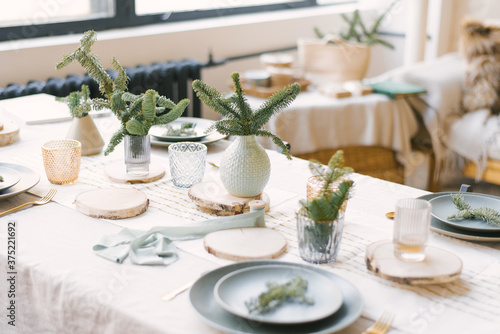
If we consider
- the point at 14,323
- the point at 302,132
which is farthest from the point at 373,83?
the point at 14,323

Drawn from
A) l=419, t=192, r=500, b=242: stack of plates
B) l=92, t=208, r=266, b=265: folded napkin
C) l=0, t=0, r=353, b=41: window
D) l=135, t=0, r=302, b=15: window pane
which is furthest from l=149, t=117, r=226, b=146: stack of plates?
l=135, t=0, r=302, b=15: window pane

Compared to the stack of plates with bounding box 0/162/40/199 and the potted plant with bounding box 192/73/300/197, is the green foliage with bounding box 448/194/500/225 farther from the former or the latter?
the stack of plates with bounding box 0/162/40/199

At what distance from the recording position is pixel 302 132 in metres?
2.78

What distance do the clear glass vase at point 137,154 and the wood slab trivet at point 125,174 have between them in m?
0.02

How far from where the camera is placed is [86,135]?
1.59 meters

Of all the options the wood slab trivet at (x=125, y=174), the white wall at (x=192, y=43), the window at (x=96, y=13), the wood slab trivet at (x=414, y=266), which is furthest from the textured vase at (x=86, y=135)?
the window at (x=96, y=13)

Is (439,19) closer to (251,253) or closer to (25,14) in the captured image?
(25,14)

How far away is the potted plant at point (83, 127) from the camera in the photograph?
156cm

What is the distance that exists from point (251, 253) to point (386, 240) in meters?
0.24

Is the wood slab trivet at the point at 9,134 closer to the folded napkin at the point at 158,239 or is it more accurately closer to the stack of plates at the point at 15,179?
the stack of plates at the point at 15,179

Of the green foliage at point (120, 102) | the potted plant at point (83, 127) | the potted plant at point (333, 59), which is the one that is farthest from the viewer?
the potted plant at point (333, 59)

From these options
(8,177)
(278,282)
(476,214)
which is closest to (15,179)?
(8,177)

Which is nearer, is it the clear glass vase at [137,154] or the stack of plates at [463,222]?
the stack of plates at [463,222]

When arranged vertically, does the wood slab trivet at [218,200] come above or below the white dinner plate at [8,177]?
below
